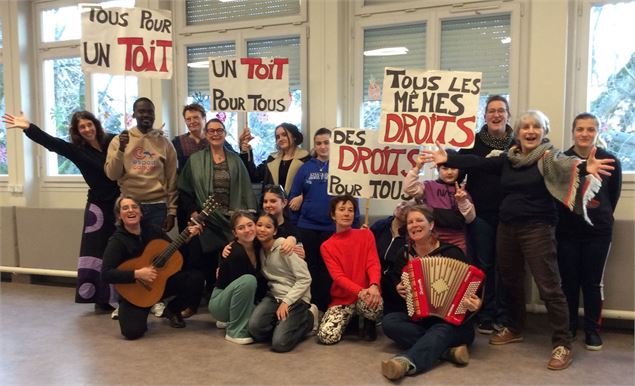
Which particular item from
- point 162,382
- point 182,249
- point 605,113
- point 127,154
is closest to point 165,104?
point 127,154

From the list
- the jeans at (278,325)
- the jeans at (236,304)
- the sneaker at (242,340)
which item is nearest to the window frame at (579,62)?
the jeans at (278,325)

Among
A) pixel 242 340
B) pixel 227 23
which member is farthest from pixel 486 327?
pixel 227 23

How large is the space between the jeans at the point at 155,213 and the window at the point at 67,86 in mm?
1829

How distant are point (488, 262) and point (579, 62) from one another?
1.68 meters

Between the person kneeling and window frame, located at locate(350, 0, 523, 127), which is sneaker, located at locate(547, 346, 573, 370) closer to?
the person kneeling

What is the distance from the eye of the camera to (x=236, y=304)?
10.8 ft

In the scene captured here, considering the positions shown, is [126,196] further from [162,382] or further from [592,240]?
[592,240]

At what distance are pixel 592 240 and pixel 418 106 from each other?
1.36 m

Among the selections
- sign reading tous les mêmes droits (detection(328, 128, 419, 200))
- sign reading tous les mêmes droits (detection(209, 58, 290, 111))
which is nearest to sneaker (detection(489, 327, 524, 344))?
sign reading tous les mêmes droits (detection(328, 128, 419, 200))

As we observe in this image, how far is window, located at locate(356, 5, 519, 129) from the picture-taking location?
13.4 ft

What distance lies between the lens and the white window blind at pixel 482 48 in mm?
4059

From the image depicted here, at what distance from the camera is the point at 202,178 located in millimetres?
3762

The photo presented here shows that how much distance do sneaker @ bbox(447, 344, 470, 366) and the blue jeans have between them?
0.04 metres

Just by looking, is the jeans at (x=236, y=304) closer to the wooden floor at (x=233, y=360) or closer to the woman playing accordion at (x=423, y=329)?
the wooden floor at (x=233, y=360)
